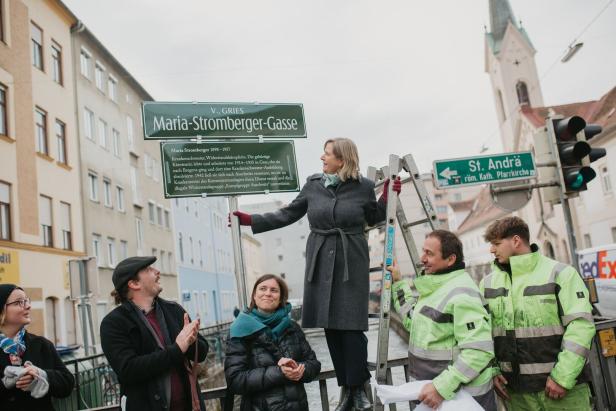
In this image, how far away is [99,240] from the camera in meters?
25.6

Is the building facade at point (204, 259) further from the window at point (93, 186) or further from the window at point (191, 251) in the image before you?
the window at point (93, 186)

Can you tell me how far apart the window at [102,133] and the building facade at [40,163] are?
3.23 metres

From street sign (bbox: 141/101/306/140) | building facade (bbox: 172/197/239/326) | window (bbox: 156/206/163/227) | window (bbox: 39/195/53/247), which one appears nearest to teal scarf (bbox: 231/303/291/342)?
street sign (bbox: 141/101/306/140)

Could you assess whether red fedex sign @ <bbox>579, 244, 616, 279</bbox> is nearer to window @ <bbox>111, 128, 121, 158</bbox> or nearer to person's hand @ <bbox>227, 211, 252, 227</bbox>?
person's hand @ <bbox>227, 211, 252, 227</bbox>

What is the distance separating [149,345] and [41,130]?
65.4 feet

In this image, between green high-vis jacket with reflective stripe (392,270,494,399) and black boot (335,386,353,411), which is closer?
green high-vis jacket with reflective stripe (392,270,494,399)

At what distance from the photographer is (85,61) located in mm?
26484

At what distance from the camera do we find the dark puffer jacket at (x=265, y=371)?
12.1ft

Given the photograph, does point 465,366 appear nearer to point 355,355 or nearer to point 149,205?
point 355,355

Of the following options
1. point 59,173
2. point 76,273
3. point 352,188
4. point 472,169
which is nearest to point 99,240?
point 59,173

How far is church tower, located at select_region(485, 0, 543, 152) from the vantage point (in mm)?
56844

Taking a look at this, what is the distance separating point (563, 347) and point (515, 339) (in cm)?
30

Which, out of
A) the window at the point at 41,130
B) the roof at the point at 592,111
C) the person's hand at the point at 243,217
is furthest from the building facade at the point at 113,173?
the roof at the point at 592,111

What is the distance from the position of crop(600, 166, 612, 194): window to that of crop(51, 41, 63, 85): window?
92.0 feet
